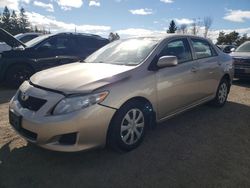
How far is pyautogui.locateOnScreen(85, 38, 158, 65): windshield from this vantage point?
3.89 m

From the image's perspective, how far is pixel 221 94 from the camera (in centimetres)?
577

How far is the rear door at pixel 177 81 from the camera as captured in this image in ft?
12.7

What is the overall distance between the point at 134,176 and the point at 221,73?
351 centimetres

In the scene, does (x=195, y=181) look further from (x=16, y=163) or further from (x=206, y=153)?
(x=16, y=163)

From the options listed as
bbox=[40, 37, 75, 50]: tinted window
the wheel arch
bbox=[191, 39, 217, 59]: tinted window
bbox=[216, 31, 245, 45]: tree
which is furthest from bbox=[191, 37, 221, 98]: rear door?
bbox=[216, 31, 245, 45]: tree

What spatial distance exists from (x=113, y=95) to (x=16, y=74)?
17.7ft

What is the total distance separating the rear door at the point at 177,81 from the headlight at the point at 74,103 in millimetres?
1166

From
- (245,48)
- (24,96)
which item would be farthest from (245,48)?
(24,96)

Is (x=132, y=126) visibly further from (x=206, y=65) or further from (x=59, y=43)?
(x=59, y=43)

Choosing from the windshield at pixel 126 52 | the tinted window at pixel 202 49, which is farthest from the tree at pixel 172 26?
A: the windshield at pixel 126 52

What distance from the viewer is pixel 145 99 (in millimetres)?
3625

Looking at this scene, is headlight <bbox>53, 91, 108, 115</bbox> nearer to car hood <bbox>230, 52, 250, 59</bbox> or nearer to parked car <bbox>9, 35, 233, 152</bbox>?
parked car <bbox>9, 35, 233, 152</bbox>

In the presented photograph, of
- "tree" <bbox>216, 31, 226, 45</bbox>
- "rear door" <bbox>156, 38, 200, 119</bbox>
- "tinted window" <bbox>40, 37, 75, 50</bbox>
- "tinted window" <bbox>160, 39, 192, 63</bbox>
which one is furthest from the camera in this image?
"tree" <bbox>216, 31, 226, 45</bbox>

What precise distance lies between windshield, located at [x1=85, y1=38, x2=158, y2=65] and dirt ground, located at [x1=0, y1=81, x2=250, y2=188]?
1.24 metres
